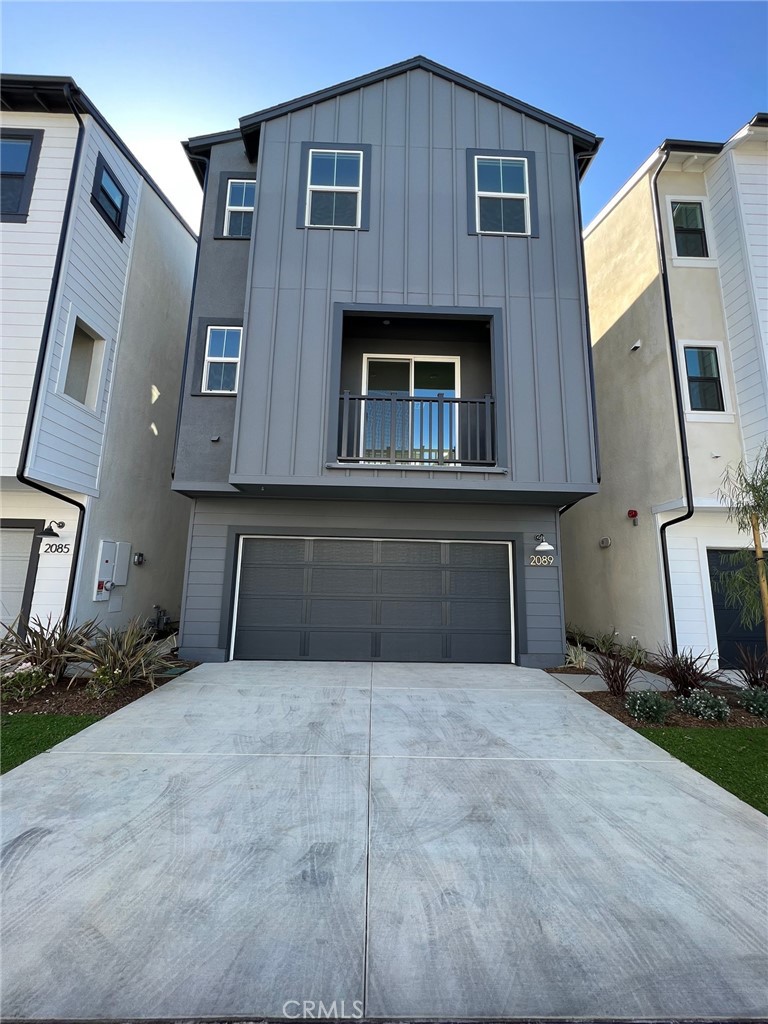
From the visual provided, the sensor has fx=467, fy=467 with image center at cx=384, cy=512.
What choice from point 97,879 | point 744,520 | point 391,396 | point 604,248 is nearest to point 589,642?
point 744,520

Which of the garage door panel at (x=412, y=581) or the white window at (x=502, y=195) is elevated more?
the white window at (x=502, y=195)

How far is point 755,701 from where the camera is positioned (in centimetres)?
510

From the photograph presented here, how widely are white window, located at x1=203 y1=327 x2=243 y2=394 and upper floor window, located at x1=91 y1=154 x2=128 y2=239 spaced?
104 inches

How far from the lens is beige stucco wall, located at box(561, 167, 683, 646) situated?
25.0 feet

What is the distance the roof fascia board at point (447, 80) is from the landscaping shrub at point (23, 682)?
8571 millimetres

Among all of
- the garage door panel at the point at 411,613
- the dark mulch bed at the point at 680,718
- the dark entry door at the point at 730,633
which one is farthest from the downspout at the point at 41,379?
the dark entry door at the point at 730,633

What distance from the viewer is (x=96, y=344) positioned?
786 cm

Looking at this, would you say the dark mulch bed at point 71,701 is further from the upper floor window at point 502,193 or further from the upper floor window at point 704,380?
the upper floor window at point 704,380

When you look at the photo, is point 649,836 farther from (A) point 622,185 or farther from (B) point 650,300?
(A) point 622,185

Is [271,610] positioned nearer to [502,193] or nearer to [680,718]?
[680,718]

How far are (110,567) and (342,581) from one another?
3.99 metres

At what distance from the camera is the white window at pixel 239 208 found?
8125 millimetres

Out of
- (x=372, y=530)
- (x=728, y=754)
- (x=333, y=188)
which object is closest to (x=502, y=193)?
(x=333, y=188)

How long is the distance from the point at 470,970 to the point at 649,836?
1.58 metres
